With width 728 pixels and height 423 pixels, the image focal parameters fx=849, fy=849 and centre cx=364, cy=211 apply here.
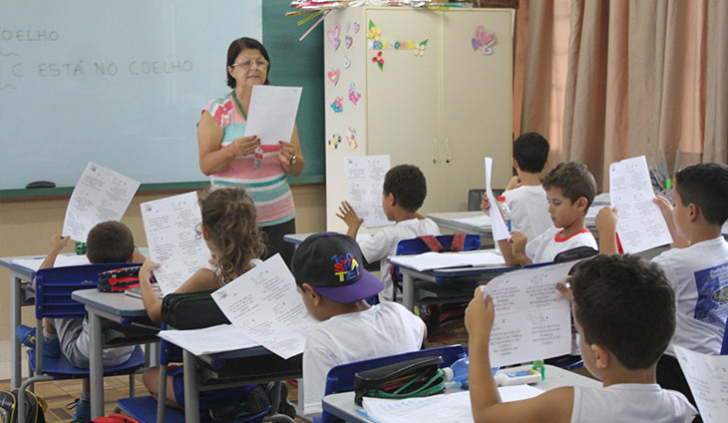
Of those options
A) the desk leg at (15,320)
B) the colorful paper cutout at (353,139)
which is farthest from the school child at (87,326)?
the colorful paper cutout at (353,139)

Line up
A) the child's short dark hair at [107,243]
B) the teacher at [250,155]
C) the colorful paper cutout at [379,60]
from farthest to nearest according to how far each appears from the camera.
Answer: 1. the colorful paper cutout at [379,60]
2. the teacher at [250,155]
3. the child's short dark hair at [107,243]

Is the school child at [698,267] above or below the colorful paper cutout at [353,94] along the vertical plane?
below

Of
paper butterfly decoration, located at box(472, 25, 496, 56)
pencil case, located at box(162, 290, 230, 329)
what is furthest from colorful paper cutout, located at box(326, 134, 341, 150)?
pencil case, located at box(162, 290, 230, 329)

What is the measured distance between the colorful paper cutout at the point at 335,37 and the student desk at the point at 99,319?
3136mm

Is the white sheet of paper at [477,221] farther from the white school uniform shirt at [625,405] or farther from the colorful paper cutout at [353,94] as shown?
the white school uniform shirt at [625,405]

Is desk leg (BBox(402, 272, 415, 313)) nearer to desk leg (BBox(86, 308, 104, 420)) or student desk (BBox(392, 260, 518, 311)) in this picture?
student desk (BBox(392, 260, 518, 311))

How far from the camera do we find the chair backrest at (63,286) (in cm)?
307

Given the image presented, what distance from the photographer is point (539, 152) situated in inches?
164

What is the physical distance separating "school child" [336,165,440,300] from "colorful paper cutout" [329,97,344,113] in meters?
2.01

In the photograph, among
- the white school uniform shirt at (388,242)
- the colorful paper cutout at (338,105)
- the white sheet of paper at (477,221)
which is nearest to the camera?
the white school uniform shirt at (388,242)

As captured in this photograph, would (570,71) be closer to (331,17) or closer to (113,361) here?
(331,17)

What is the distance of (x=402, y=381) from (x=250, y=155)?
6.83ft

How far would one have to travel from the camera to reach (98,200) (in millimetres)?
3387

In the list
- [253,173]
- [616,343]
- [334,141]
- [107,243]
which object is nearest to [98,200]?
[107,243]
